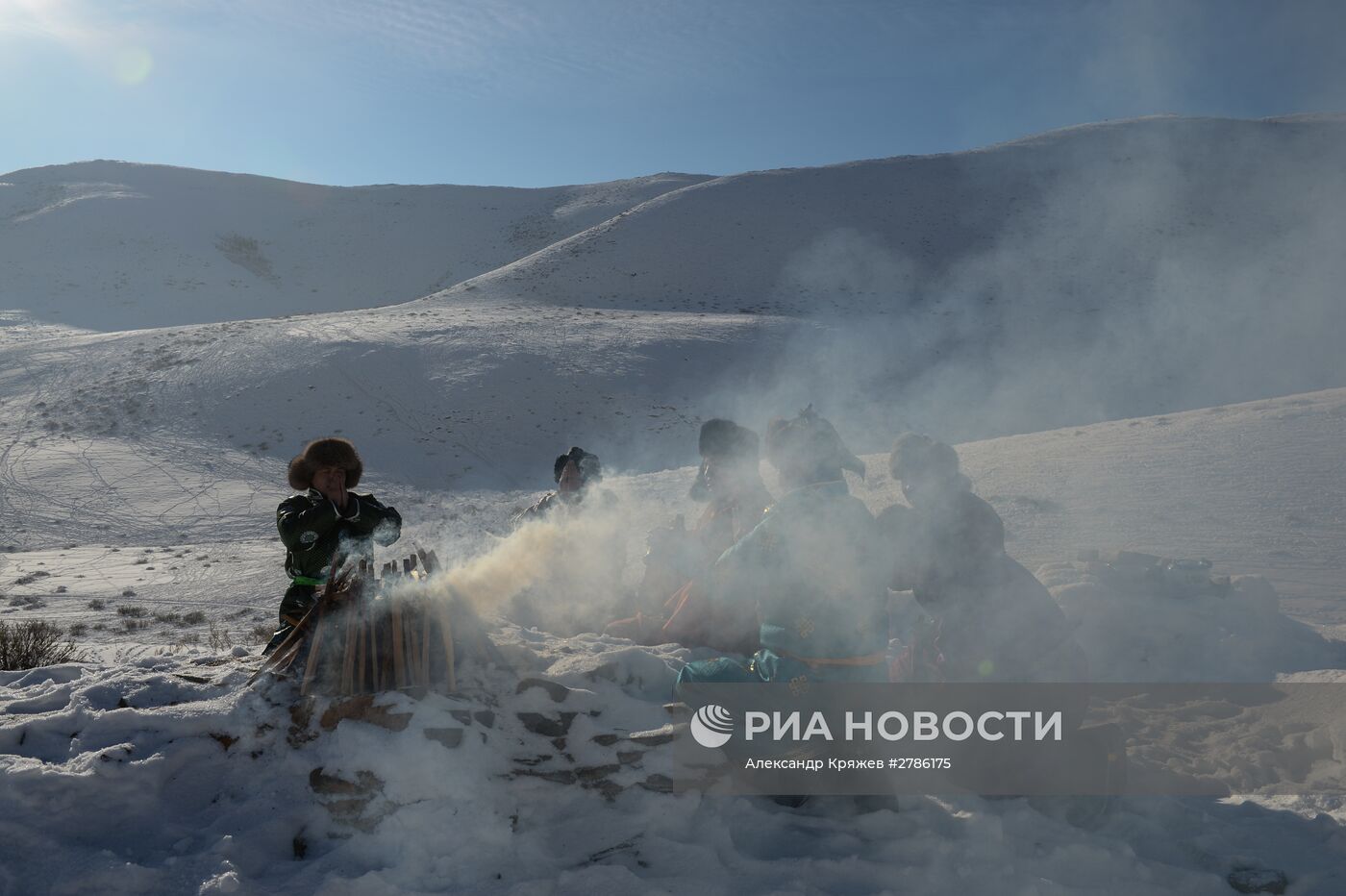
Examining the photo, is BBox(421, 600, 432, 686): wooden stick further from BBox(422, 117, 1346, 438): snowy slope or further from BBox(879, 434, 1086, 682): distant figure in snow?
BBox(422, 117, 1346, 438): snowy slope

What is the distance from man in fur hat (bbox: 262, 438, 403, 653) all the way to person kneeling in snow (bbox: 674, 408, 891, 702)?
5.52 feet

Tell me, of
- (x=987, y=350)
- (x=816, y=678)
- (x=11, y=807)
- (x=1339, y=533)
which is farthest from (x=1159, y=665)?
(x=987, y=350)

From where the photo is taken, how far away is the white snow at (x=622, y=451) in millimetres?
2779

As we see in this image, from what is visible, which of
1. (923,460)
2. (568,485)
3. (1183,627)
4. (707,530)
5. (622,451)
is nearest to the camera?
(923,460)

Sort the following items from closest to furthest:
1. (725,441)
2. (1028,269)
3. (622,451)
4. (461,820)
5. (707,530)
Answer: (461,820)
(725,441)
(707,530)
(622,451)
(1028,269)

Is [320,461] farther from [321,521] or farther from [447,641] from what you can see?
[447,641]

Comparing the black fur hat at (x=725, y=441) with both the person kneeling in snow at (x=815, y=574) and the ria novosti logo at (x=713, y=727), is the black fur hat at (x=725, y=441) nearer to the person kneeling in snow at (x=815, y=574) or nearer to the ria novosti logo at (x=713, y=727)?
the person kneeling in snow at (x=815, y=574)

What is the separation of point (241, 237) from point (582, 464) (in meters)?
51.7

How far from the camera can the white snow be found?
109 inches

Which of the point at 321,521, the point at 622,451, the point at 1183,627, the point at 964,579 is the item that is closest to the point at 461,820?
the point at 321,521

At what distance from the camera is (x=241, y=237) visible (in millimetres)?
49281

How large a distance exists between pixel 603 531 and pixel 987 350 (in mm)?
21305

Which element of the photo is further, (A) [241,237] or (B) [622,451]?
(A) [241,237]

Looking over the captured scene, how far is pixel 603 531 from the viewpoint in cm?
620
